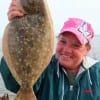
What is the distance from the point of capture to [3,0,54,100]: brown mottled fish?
9.93 ft

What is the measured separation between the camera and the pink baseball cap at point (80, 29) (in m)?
4.08

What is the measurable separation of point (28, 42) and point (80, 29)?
1246 mm

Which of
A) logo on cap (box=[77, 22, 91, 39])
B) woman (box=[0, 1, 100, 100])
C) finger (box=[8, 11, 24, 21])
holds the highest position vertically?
finger (box=[8, 11, 24, 21])

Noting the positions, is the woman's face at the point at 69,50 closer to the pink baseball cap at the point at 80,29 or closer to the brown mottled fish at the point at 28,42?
the pink baseball cap at the point at 80,29

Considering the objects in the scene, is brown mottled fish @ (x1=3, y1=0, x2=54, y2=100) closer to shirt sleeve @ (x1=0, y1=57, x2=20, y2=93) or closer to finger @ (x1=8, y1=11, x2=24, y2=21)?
finger @ (x1=8, y1=11, x2=24, y2=21)

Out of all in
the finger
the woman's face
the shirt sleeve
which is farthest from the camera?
the woman's face

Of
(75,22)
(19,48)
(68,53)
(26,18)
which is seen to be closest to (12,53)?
(19,48)

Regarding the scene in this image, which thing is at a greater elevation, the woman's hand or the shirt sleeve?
the woman's hand

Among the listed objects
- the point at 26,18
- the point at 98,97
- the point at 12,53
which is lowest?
the point at 98,97

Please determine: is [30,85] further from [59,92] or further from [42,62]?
[59,92]

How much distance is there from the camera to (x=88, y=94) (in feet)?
13.9

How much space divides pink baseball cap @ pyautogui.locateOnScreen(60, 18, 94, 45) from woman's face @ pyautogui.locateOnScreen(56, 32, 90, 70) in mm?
43

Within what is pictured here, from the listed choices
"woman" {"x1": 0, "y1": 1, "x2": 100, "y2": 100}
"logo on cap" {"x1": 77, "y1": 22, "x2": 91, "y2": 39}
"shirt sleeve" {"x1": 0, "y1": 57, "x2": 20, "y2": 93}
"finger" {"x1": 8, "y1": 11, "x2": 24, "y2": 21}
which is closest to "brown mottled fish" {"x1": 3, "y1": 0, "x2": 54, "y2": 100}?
"finger" {"x1": 8, "y1": 11, "x2": 24, "y2": 21}

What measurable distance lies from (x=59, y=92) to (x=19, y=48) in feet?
4.18
